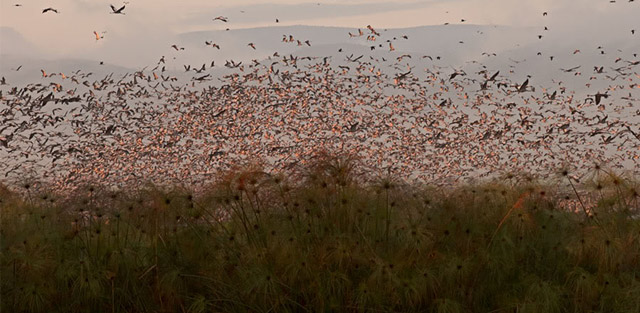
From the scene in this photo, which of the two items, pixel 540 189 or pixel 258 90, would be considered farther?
pixel 258 90

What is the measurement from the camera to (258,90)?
34.4 metres

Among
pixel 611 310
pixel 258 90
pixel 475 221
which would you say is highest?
pixel 258 90

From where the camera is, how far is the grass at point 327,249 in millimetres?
10508

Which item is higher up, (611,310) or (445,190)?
(445,190)

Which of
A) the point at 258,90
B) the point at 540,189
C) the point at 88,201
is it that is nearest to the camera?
the point at 88,201

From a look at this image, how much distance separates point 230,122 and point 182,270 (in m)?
21.4

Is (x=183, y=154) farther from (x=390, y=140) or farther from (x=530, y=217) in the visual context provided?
(x=530, y=217)

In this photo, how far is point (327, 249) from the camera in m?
10.9

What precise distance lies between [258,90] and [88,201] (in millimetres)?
22471

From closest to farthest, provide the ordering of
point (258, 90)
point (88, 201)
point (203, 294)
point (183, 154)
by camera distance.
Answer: point (203, 294)
point (88, 201)
point (183, 154)
point (258, 90)

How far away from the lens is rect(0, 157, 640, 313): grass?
10.5 metres

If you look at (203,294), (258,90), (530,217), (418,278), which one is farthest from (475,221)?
(258,90)

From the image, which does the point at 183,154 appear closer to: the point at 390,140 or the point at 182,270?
the point at 390,140

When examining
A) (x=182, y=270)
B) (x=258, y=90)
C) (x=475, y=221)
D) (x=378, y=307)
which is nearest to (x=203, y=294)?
(x=182, y=270)
